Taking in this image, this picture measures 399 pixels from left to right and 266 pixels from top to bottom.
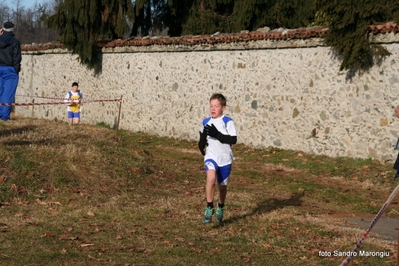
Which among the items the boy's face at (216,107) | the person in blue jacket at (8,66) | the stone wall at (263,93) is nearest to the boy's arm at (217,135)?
the boy's face at (216,107)

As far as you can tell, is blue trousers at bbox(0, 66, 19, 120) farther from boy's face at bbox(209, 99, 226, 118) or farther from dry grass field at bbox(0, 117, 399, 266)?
boy's face at bbox(209, 99, 226, 118)

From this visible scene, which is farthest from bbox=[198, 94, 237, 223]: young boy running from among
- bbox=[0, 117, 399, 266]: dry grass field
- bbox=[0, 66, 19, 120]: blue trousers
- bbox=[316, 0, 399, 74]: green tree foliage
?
bbox=[316, 0, 399, 74]: green tree foliage

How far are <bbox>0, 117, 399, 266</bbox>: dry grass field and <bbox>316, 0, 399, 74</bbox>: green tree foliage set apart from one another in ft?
7.26

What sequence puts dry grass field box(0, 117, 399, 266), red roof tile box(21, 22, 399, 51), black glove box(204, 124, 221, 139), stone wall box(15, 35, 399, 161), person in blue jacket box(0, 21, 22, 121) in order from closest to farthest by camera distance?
dry grass field box(0, 117, 399, 266)
black glove box(204, 124, 221, 139)
person in blue jacket box(0, 21, 22, 121)
red roof tile box(21, 22, 399, 51)
stone wall box(15, 35, 399, 161)

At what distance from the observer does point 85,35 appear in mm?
25188

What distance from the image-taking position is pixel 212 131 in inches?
349

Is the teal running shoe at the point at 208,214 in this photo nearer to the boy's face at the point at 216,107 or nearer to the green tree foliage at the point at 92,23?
the boy's face at the point at 216,107

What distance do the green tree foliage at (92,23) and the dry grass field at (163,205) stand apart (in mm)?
8664

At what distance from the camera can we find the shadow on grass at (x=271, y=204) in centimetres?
971

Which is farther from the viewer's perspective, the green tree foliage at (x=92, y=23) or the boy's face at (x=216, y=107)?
the green tree foliage at (x=92, y=23)

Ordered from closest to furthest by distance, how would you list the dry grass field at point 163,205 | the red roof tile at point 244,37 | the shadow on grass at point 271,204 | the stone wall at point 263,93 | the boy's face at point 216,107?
the dry grass field at point 163,205 → the boy's face at point 216,107 → the shadow on grass at point 271,204 → the red roof tile at point 244,37 → the stone wall at point 263,93

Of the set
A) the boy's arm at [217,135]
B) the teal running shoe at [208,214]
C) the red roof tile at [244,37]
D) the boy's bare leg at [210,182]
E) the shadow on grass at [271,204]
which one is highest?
the red roof tile at [244,37]

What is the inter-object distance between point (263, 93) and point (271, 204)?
7.38 meters

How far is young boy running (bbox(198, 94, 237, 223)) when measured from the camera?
29.3ft
